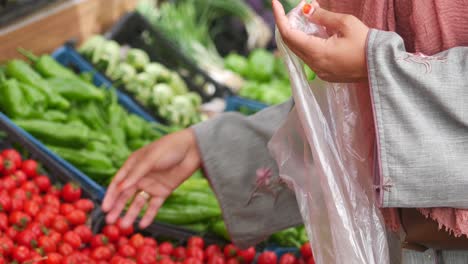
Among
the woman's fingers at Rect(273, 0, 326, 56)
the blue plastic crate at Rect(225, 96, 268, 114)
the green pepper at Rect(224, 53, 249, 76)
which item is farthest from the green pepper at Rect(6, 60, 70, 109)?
the woman's fingers at Rect(273, 0, 326, 56)

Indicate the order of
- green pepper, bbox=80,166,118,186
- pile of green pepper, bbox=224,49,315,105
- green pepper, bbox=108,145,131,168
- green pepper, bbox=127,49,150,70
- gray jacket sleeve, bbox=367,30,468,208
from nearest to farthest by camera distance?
gray jacket sleeve, bbox=367,30,468,208 → green pepper, bbox=80,166,118,186 → green pepper, bbox=108,145,131,168 → green pepper, bbox=127,49,150,70 → pile of green pepper, bbox=224,49,315,105

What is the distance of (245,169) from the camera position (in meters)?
2.24

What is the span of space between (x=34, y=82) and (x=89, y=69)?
1.80 ft

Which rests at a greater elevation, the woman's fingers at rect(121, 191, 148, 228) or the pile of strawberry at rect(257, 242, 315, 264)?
the woman's fingers at rect(121, 191, 148, 228)

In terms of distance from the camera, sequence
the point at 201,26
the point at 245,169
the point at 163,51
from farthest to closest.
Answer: the point at 201,26, the point at 163,51, the point at 245,169

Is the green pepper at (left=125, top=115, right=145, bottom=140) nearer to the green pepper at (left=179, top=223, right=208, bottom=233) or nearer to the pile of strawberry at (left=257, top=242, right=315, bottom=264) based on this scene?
the green pepper at (left=179, top=223, right=208, bottom=233)

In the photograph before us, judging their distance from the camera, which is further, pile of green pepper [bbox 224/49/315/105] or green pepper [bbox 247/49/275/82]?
green pepper [bbox 247/49/275/82]

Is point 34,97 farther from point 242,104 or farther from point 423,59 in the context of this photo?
point 423,59

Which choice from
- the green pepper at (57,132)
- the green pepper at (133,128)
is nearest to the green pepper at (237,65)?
the green pepper at (133,128)

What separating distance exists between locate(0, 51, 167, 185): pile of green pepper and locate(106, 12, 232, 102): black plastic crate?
2.19 ft

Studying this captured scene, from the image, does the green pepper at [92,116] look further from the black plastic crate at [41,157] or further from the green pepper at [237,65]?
the green pepper at [237,65]

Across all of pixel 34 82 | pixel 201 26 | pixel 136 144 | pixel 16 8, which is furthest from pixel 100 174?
pixel 201 26

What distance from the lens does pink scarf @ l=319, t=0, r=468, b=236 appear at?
4.90 ft

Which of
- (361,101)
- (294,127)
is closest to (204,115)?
(294,127)
